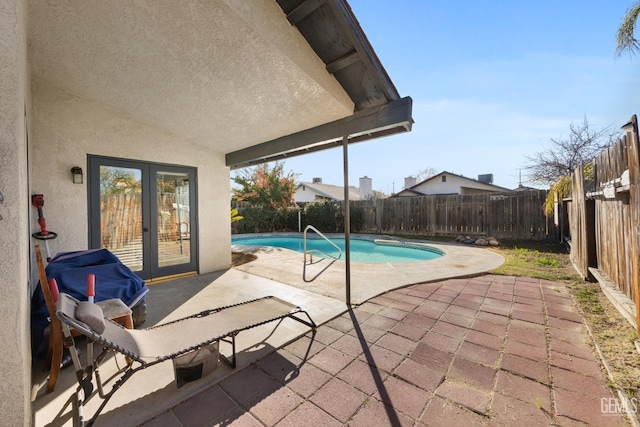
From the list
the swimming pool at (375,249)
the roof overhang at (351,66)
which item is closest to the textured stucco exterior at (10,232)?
the roof overhang at (351,66)

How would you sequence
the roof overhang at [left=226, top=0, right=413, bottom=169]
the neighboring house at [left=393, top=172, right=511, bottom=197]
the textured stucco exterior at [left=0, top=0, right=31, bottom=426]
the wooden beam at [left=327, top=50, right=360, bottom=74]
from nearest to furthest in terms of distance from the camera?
the textured stucco exterior at [left=0, top=0, right=31, bottom=426] < the roof overhang at [left=226, top=0, right=413, bottom=169] < the wooden beam at [left=327, top=50, right=360, bottom=74] < the neighboring house at [left=393, top=172, right=511, bottom=197]

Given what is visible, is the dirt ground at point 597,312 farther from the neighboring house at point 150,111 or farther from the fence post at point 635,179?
the neighboring house at point 150,111

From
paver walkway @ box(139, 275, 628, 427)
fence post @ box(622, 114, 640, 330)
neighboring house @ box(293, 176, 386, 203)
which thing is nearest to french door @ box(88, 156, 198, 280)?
paver walkway @ box(139, 275, 628, 427)

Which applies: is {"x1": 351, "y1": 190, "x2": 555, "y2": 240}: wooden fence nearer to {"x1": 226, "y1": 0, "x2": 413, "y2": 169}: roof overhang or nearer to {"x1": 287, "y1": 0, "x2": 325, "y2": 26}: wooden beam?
{"x1": 226, "y1": 0, "x2": 413, "y2": 169}: roof overhang

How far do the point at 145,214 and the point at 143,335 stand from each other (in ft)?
11.7

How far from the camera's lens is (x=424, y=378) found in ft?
7.32

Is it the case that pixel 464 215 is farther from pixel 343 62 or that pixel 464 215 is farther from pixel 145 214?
pixel 145 214

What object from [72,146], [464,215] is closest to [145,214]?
[72,146]

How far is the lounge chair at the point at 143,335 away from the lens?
1.77m

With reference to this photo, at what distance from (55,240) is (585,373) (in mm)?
6802

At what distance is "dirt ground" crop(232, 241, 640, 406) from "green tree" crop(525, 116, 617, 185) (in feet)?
22.8

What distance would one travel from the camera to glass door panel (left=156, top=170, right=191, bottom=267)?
5.38 meters
